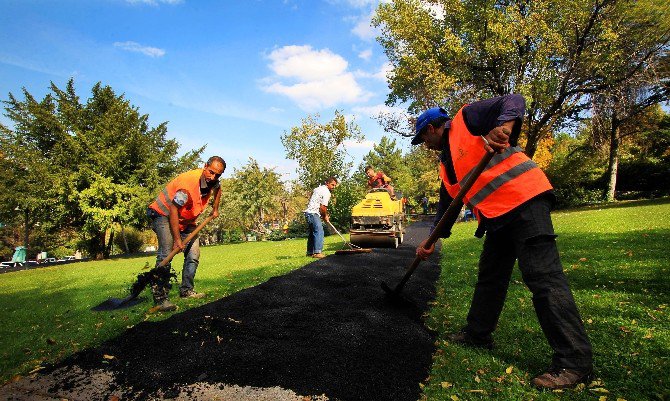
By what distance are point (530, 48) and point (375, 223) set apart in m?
13.7

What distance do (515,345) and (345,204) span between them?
19.8m

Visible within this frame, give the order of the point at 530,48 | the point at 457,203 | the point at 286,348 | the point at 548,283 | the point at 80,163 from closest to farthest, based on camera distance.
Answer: the point at 548,283 < the point at 457,203 < the point at 286,348 < the point at 530,48 < the point at 80,163

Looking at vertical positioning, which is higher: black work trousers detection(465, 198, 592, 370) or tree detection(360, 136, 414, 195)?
tree detection(360, 136, 414, 195)

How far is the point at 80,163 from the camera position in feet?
70.1

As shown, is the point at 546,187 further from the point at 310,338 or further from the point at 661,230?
the point at 661,230

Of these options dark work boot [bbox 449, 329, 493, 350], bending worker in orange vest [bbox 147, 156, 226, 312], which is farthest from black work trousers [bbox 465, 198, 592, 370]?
bending worker in orange vest [bbox 147, 156, 226, 312]

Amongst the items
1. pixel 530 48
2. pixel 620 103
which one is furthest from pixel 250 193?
pixel 620 103

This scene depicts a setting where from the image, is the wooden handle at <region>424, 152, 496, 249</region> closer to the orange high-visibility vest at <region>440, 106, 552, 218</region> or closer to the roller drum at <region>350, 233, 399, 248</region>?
the orange high-visibility vest at <region>440, 106, 552, 218</region>

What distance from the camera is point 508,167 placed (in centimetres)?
A: 279

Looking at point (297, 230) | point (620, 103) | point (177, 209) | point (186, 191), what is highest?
point (620, 103)

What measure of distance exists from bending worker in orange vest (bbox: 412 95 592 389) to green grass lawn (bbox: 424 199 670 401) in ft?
0.64

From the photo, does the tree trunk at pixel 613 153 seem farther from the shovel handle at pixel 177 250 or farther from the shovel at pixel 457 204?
the shovel handle at pixel 177 250

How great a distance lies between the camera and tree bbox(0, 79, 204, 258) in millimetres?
20750

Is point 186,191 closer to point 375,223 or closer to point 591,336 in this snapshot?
point 591,336
